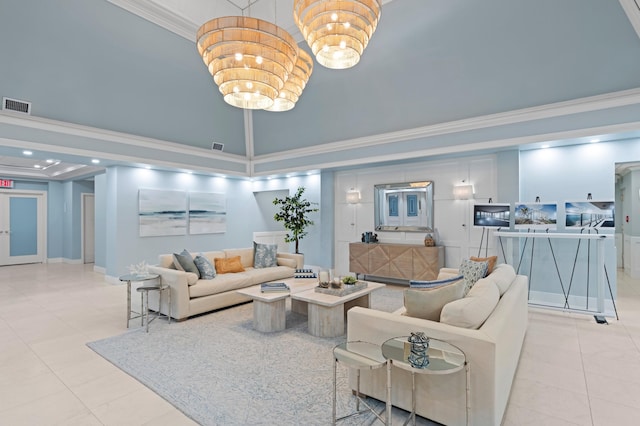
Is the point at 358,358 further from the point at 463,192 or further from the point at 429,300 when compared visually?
the point at 463,192

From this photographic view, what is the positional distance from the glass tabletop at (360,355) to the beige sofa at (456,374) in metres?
0.16

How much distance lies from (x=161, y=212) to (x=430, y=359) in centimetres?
705

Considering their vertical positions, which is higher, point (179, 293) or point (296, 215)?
point (296, 215)

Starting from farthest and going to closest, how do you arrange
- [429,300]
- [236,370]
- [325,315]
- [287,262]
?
[287,262], [325,315], [236,370], [429,300]

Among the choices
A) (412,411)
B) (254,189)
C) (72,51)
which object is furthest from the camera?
(254,189)

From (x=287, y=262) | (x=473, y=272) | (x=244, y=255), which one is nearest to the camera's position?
(x=473, y=272)

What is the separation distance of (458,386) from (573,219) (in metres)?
4.07

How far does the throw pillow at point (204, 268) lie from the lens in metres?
4.97

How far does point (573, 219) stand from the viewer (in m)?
4.79

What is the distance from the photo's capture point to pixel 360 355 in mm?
2166

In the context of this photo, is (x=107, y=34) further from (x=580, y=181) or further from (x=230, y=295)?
(x=580, y=181)

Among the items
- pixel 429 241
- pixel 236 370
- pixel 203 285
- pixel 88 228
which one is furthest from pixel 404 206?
pixel 88 228

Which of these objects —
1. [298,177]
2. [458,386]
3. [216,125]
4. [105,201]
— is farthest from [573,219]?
[105,201]

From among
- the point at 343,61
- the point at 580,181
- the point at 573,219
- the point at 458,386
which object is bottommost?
the point at 458,386
